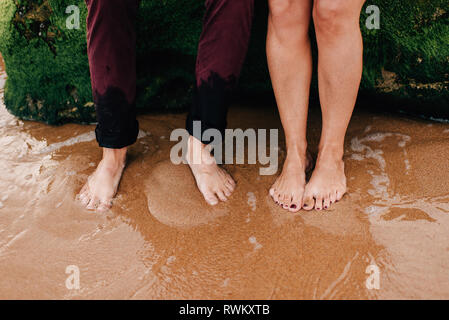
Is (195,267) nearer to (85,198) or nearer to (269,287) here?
(269,287)

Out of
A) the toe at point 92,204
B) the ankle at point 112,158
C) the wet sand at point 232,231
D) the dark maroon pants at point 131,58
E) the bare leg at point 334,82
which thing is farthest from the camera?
the ankle at point 112,158

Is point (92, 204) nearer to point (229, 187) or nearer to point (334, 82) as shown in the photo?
point (229, 187)

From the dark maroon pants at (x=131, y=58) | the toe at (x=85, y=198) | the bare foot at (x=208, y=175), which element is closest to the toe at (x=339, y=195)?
the bare foot at (x=208, y=175)

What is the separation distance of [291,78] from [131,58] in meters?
0.68

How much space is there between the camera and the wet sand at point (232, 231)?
131 centimetres

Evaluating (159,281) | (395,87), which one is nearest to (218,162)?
(159,281)

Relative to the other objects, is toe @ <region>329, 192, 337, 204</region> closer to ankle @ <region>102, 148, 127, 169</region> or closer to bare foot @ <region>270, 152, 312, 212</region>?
bare foot @ <region>270, 152, 312, 212</region>

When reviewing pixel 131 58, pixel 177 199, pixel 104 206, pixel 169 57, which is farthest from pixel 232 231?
pixel 169 57

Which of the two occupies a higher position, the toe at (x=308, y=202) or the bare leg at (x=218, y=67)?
the bare leg at (x=218, y=67)

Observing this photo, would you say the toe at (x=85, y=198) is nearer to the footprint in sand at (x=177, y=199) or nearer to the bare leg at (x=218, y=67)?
the footprint in sand at (x=177, y=199)

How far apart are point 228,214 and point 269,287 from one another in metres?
0.40

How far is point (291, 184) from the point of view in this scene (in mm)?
1660

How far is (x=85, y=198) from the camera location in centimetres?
172

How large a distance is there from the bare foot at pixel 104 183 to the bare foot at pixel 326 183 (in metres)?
0.85
